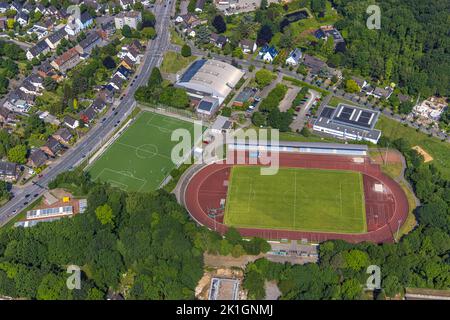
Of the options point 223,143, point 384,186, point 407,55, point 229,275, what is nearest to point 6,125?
point 223,143

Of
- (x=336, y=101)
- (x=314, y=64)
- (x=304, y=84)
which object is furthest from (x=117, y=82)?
(x=336, y=101)

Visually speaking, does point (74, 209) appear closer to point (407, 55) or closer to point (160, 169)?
point (160, 169)

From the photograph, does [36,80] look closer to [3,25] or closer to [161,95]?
[161,95]

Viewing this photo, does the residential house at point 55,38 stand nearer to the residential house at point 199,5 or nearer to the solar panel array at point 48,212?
the residential house at point 199,5

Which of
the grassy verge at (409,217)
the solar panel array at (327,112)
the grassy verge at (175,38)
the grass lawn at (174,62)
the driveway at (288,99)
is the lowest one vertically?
the grassy verge at (175,38)

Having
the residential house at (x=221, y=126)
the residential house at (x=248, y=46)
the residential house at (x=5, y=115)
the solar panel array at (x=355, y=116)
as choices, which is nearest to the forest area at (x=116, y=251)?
the residential house at (x=221, y=126)
